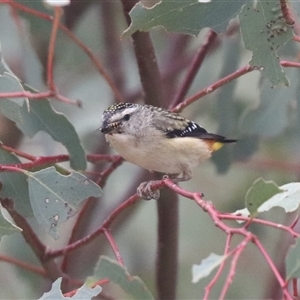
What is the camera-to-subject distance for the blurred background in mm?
1811

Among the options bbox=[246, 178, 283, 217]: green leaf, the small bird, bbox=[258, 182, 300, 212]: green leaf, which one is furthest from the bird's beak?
bbox=[246, 178, 283, 217]: green leaf

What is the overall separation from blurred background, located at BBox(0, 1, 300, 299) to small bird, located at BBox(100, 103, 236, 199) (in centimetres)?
7

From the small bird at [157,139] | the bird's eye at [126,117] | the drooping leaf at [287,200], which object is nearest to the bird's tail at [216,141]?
the small bird at [157,139]

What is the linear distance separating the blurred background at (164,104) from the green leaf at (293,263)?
32.5 inches

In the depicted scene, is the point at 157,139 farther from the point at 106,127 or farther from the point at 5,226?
the point at 5,226

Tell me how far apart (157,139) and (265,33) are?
0.57 metres

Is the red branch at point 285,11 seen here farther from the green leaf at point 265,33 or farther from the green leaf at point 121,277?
the green leaf at point 121,277

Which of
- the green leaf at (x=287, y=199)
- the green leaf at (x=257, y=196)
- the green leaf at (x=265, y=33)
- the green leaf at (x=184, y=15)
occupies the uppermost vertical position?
the green leaf at (x=184, y=15)

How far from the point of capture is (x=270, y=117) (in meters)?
1.76

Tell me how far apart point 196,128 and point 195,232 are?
0.98 m

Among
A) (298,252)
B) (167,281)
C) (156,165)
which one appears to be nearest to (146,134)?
(156,165)

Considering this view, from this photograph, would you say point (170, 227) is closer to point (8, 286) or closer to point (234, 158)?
point (234, 158)

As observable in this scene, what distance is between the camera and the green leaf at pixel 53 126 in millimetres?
1438

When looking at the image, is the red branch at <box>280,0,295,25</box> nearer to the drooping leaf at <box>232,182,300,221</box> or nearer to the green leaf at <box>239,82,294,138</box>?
the drooping leaf at <box>232,182,300,221</box>
